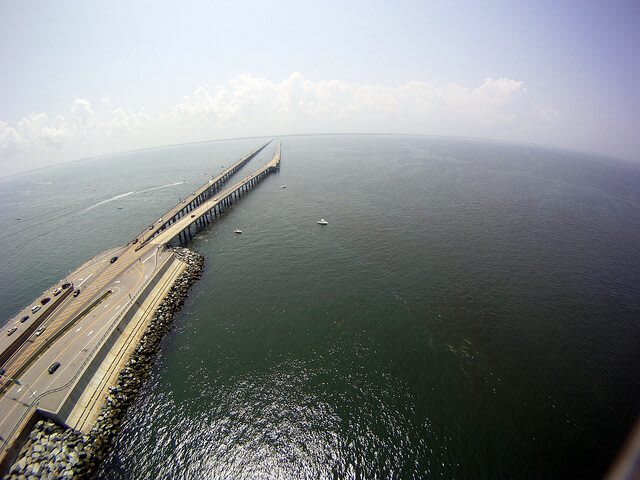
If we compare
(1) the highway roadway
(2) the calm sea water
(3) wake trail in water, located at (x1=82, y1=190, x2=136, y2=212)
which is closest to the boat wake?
(3) wake trail in water, located at (x1=82, y1=190, x2=136, y2=212)

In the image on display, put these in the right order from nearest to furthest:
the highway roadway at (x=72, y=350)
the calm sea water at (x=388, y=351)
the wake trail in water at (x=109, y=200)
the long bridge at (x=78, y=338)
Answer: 1. the calm sea water at (x=388, y=351)
2. the long bridge at (x=78, y=338)
3. the highway roadway at (x=72, y=350)
4. the wake trail in water at (x=109, y=200)

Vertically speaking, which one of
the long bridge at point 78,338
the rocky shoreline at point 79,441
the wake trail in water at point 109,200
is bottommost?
the wake trail in water at point 109,200

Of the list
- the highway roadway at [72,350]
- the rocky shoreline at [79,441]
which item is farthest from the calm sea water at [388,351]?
the highway roadway at [72,350]

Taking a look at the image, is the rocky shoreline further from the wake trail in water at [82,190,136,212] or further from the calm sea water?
the wake trail in water at [82,190,136,212]

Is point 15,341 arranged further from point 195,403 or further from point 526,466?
point 526,466

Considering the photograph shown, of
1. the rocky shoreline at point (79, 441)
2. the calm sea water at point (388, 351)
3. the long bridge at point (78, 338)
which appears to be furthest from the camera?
the long bridge at point (78, 338)

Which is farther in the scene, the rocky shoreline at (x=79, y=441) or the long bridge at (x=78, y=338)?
the long bridge at (x=78, y=338)

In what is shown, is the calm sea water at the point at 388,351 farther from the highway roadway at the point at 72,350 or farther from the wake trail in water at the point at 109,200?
the wake trail in water at the point at 109,200
